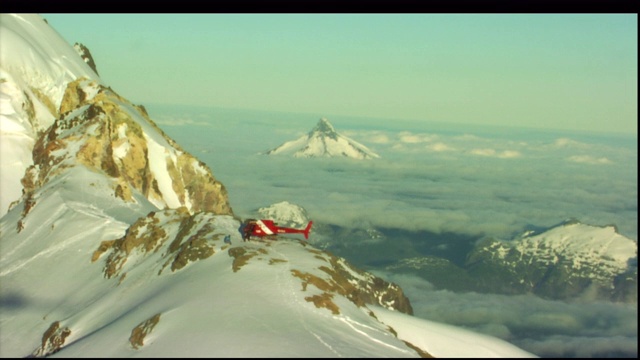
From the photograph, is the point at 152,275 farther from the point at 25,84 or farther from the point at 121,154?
the point at 25,84

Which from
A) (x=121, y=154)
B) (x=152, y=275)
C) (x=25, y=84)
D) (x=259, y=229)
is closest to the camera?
(x=152, y=275)

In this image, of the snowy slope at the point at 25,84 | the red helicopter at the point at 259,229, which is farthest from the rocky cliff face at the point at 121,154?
the red helicopter at the point at 259,229

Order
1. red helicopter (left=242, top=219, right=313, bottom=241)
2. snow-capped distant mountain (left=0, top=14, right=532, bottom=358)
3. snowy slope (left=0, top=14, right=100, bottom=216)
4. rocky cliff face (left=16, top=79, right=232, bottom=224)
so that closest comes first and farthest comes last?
snow-capped distant mountain (left=0, top=14, right=532, bottom=358)
red helicopter (left=242, top=219, right=313, bottom=241)
rocky cliff face (left=16, top=79, right=232, bottom=224)
snowy slope (left=0, top=14, right=100, bottom=216)

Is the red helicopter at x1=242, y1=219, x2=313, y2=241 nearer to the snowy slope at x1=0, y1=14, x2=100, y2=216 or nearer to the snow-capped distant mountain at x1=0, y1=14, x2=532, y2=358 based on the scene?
the snow-capped distant mountain at x1=0, y1=14, x2=532, y2=358

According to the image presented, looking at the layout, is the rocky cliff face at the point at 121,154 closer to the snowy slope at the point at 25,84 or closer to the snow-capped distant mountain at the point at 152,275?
the snow-capped distant mountain at the point at 152,275

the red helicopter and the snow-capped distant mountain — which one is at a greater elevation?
the red helicopter

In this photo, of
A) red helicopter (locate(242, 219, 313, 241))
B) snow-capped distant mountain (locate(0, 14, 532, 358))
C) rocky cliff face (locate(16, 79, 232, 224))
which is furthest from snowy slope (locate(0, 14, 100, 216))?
red helicopter (locate(242, 219, 313, 241))

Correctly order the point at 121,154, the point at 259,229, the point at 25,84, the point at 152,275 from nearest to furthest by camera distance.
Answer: the point at 152,275 < the point at 259,229 < the point at 121,154 < the point at 25,84

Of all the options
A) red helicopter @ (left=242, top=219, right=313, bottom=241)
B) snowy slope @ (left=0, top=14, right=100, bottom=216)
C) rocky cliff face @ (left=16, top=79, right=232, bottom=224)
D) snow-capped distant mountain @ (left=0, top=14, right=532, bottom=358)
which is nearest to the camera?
snow-capped distant mountain @ (left=0, top=14, right=532, bottom=358)

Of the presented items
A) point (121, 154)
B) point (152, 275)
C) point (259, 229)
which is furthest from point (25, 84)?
point (259, 229)
